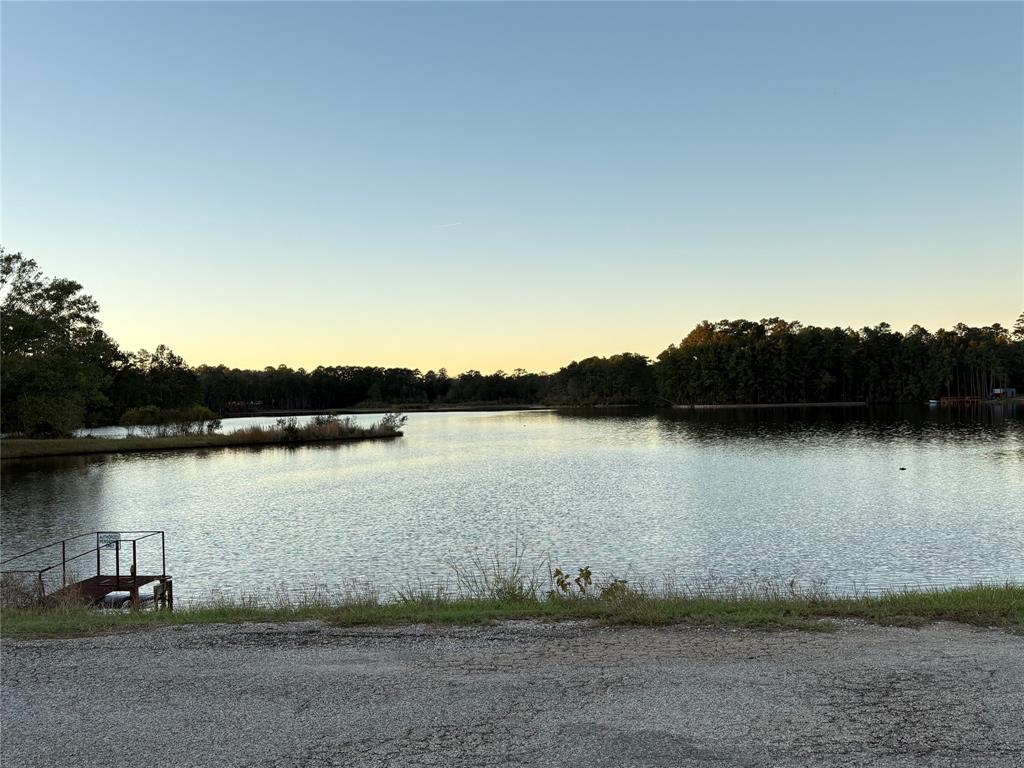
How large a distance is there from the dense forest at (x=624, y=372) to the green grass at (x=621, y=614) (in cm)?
5131

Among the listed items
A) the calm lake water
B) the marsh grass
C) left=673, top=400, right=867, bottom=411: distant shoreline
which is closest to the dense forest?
left=673, top=400, right=867, bottom=411: distant shoreline

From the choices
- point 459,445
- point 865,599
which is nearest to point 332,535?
point 865,599

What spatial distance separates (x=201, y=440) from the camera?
2694 inches

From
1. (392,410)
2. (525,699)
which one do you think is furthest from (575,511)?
(392,410)

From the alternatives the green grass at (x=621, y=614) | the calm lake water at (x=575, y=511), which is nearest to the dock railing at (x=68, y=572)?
the calm lake water at (x=575, y=511)

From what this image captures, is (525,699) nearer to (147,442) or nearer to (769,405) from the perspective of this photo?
(147,442)

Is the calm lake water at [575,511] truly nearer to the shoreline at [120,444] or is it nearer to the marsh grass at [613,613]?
the shoreline at [120,444]

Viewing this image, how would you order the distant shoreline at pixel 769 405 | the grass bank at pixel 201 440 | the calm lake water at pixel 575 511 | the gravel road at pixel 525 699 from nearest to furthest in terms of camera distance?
the gravel road at pixel 525 699
the calm lake water at pixel 575 511
the grass bank at pixel 201 440
the distant shoreline at pixel 769 405

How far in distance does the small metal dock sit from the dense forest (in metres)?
38.3

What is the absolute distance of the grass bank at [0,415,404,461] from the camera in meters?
57.8

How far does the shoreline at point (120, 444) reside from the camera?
185ft

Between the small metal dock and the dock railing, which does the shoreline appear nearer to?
the small metal dock

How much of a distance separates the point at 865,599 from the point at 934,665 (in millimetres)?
3124

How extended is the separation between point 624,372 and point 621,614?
567 ft
